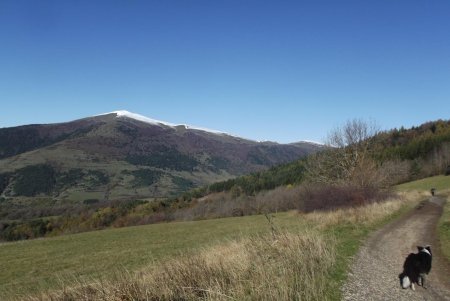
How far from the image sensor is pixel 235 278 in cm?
1181

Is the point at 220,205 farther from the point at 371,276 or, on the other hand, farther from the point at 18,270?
the point at 371,276

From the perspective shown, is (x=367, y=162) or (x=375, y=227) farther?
(x=367, y=162)

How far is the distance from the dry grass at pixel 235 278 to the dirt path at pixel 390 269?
1090 millimetres

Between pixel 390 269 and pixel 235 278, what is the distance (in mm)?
6526

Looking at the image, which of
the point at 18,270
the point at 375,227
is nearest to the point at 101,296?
the point at 375,227

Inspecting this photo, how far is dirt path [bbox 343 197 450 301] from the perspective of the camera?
11906 mm

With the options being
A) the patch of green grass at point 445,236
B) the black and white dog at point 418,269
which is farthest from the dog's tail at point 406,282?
the patch of green grass at point 445,236

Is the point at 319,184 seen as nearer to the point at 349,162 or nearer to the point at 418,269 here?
the point at 349,162

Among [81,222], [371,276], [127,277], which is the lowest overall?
[81,222]

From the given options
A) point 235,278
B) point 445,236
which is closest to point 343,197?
point 445,236

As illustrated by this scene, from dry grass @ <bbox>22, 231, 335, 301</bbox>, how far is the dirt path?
3.58 feet

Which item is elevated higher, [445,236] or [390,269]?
[390,269]

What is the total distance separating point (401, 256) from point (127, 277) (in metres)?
11.3

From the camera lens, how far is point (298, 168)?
140 metres
